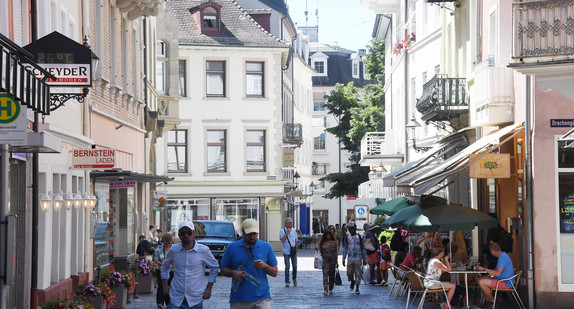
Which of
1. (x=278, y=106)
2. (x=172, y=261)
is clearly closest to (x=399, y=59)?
(x=278, y=106)

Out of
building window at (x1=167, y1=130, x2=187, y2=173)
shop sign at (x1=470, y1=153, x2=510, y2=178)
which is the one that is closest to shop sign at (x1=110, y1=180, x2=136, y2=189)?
shop sign at (x1=470, y1=153, x2=510, y2=178)

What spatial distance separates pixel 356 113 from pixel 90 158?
38520 mm

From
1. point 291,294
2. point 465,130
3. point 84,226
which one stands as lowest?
point 291,294

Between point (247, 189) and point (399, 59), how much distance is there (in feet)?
46.6

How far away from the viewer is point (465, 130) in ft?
90.7

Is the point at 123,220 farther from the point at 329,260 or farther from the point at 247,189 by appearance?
the point at 247,189

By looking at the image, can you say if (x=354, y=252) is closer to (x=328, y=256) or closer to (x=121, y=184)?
(x=328, y=256)

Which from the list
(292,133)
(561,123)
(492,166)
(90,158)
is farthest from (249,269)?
(292,133)

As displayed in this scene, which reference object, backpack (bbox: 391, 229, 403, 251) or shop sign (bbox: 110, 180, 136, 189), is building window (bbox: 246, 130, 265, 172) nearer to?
backpack (bbox: 391, 229, 403, 251)

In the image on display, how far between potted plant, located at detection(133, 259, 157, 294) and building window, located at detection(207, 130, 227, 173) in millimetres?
29165

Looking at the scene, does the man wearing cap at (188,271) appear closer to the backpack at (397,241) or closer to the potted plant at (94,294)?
the potted plant at (94,294)

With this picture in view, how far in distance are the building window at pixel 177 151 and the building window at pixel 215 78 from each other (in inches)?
94.8

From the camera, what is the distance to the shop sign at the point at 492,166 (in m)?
21.6

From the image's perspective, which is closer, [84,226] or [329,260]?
[84,226]
